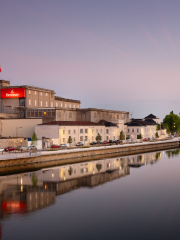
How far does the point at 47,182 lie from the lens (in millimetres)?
37719

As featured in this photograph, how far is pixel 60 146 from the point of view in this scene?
6575cm

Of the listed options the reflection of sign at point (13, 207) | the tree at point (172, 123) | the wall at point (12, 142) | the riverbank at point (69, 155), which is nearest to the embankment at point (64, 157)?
the riverbank at point (69, 155)

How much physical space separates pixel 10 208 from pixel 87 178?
1663cm

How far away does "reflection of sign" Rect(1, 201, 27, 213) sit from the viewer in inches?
1001

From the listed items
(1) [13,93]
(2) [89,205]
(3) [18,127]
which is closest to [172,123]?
(1) [13,93]

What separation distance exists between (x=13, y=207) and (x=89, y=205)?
747cm

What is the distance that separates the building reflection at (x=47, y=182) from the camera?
27.5 m

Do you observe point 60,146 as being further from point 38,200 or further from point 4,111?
point 38,200

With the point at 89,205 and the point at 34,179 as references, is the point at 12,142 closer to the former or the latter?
the point at 34,179

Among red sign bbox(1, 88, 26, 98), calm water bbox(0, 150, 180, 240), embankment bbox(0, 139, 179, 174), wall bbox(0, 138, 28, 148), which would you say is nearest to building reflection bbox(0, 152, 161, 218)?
calm water bbox(0, 150, 180, 240)

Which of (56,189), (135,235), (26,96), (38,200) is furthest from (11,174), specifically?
(26,96)

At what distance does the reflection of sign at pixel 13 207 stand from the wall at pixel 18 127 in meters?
45.1

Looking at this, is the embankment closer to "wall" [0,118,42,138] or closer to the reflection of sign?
the reflection of sign

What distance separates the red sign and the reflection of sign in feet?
187
